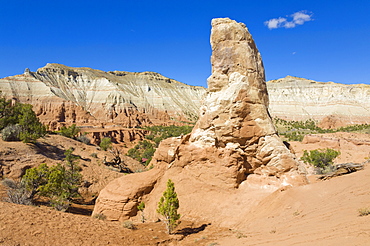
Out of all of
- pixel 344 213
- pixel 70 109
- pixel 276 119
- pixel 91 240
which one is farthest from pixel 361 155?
pixel 70 109

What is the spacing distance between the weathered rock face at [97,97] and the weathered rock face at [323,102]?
39.1 m

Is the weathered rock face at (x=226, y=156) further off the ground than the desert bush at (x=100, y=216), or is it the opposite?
the weathered rock face at (x=226, y=156)

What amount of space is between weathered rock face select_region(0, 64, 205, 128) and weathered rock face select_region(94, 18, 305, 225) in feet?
205

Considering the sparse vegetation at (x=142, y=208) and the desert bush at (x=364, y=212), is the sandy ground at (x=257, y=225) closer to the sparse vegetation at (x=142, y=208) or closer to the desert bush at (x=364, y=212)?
the desert bush at (x=364, y=212)

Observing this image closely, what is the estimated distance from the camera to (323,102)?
9681cm

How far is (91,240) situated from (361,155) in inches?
1165

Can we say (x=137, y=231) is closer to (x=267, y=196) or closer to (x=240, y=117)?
(x=267, y=196)

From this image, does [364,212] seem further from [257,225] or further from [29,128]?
[29,128]

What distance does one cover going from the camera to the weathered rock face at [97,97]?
70.4 meters

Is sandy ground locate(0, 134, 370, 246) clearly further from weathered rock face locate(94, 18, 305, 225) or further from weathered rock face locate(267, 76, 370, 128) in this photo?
weathered rock face locate(267, 76, 370, 128)

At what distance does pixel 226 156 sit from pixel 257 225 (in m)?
3.93

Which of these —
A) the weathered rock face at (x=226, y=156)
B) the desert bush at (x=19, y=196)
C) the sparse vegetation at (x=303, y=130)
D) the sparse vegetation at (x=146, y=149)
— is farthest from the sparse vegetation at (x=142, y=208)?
the sparse vegetation at (x=303, y=130)

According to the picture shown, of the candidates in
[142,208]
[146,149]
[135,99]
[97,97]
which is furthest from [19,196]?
[135,99]

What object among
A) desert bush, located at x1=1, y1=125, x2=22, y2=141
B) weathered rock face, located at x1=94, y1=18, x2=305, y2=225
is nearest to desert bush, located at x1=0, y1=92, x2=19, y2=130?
desert bush, located at x1=1, y1=125, x2=22, y2=141
